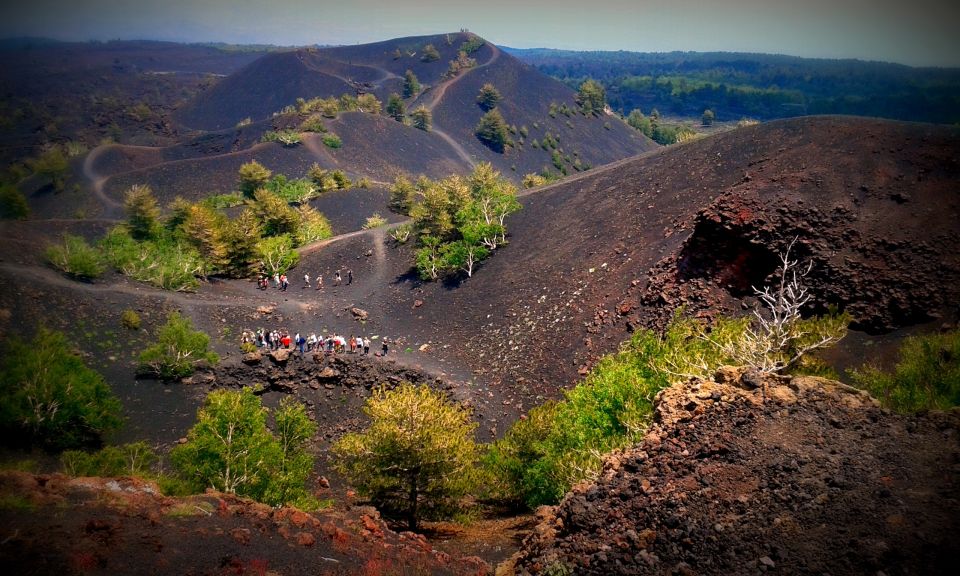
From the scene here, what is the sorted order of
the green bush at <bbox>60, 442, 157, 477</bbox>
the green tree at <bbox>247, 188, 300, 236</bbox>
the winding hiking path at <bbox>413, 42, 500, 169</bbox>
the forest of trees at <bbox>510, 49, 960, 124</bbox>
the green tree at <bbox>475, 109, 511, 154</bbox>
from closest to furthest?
the green bush at <bbox>60, 442, 157, 477</bbox> → the green tree at <bbox>247, 188, 300, 236</bbox> → the winding hiking path at <bbox>413, 42, 500, 169</bbox> → the green tree at <bbox>475, 109, 511, 154</bbox> → the forest of trees at <bbox>510, 49, 960, 124</bbox>

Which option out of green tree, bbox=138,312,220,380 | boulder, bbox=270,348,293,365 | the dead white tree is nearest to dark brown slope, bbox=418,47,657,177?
boulder, bbox=270,348,293,365

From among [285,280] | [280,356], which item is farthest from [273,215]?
[280,356]

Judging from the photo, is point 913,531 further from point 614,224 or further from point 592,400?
point 614,224

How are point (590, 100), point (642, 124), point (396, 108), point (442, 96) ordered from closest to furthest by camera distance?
point (396, 108)
point (442, 96)
point (590, 100)
point (642, 124)

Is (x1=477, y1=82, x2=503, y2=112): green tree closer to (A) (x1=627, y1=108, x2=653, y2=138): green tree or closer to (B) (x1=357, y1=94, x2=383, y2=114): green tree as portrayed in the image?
→ (B) (x1=357, y1=94, x2=383, y2=114): green tree

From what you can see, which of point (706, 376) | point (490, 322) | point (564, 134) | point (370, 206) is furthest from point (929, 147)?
point (564, 134)

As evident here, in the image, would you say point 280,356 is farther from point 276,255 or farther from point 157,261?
point 276,255
